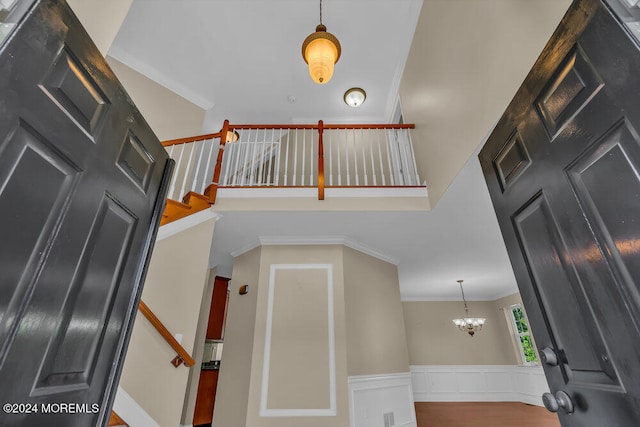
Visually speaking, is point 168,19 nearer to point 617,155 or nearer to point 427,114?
point 427,114

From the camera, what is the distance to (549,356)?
1146mm

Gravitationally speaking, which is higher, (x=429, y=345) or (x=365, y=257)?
(x=365, y=257)

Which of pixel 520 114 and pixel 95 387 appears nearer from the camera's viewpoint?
pixel 95 387

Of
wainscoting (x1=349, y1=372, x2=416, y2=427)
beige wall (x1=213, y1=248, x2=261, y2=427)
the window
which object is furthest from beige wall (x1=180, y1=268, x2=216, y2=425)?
the window

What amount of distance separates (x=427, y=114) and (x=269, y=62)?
2701 mm

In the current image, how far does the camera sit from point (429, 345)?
7.67 m

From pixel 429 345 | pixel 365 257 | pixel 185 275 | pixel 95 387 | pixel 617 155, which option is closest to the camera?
pixel 617 155

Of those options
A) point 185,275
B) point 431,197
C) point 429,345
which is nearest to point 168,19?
point 185,275

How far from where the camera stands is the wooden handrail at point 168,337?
250 cm

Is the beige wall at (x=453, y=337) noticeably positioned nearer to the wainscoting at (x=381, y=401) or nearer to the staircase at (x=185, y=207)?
the wainscoting at (x=381, y=401)

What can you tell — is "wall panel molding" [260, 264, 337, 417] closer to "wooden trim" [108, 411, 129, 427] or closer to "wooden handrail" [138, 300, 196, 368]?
"wooden handrail" [138, 300, 196, 368]

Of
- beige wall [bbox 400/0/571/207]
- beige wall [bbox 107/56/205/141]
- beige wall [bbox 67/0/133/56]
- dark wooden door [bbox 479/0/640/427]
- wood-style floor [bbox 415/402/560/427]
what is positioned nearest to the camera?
dark wooden door [bbox 479/0/640/427]

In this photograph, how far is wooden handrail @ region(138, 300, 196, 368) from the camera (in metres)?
2.50

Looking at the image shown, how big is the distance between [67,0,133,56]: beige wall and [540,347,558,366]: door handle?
2.33 metres
